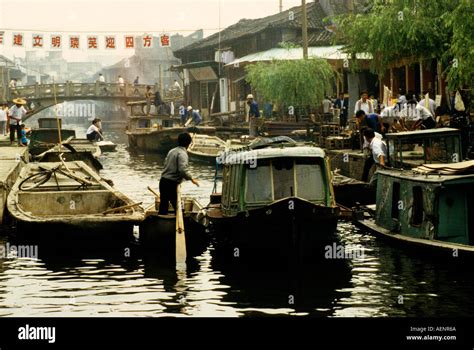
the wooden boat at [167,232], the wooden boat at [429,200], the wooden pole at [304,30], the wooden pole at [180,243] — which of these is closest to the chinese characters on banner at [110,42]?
the wooden pole at [304,30]

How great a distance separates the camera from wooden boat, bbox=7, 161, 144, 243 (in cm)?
1519

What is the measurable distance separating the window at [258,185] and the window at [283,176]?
92mm

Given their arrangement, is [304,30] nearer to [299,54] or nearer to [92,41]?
[299,54]

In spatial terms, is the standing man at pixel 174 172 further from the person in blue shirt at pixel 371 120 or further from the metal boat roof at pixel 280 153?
the person in blue shirt at pixel 371 120

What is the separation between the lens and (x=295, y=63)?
3647cm

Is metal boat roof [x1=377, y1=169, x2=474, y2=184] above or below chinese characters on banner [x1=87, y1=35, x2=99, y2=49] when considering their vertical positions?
below

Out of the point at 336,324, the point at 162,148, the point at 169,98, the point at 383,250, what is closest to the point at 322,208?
the point at 383,250

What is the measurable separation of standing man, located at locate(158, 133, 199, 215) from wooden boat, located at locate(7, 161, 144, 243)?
505mm

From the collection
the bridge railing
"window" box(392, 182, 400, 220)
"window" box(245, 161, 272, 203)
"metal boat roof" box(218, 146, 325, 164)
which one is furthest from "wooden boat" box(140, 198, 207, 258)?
the bridge railing

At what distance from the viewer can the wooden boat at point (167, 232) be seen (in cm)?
1530

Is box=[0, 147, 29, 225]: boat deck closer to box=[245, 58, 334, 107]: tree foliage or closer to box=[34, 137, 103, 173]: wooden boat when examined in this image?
box=[34, 137, 103, 173]: wooden boat

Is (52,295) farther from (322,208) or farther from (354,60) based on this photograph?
(354,60)

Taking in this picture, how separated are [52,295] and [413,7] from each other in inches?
614

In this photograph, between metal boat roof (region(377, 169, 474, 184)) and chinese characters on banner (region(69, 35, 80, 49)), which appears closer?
metal boat roof (region(377, 169, 474, 184))
